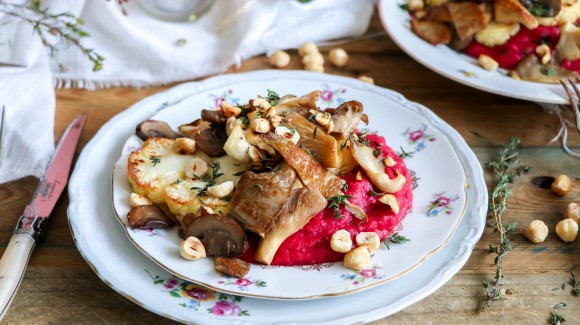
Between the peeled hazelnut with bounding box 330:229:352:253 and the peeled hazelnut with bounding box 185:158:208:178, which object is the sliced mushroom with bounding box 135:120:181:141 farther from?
the peeled hazelnut with bounding box 330:229:352:253

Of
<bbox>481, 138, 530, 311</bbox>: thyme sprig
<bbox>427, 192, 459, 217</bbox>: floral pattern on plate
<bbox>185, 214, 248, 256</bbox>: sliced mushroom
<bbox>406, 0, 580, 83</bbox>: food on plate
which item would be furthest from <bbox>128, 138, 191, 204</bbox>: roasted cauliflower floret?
<bbox>406, 0, 580, 83</bbox>: food on plate

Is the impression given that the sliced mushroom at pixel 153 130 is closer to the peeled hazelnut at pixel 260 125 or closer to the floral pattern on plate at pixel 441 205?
the peeled hazelnut at pixel 260 125

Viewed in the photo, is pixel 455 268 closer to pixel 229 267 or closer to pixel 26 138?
pixel 229 267

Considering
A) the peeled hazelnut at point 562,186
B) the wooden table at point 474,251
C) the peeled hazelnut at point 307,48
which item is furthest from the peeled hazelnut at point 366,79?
the peeled hazelnut at point 562,186

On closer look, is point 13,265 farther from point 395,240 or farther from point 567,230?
point 567,230

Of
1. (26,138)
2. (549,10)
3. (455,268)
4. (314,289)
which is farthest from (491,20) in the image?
(26,138)

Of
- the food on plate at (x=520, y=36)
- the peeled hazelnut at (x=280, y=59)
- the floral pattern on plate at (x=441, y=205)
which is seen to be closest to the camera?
the floral pattern on plate at (x=441, y=205)
